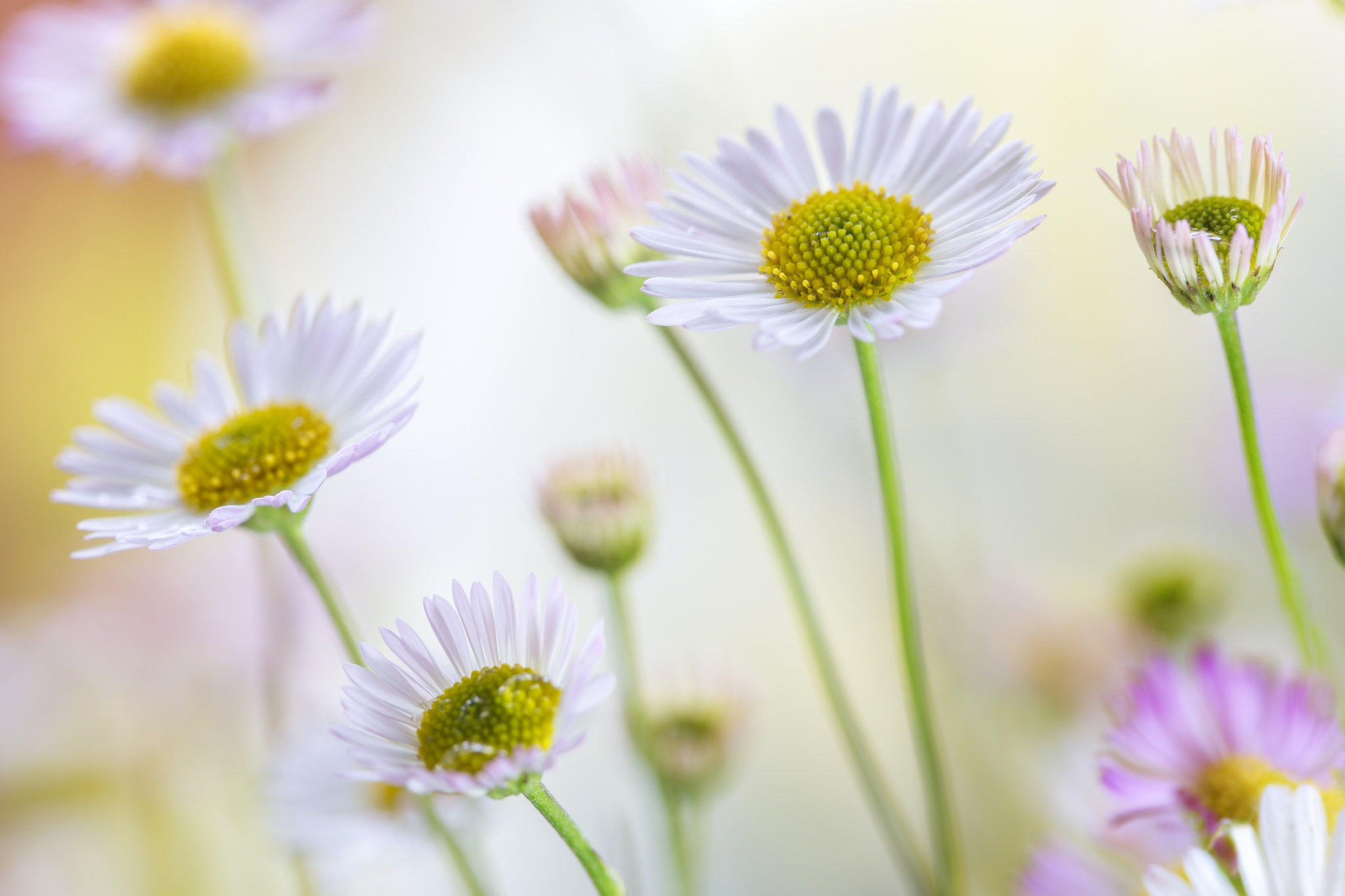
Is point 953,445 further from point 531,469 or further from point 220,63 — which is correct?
point 220,63

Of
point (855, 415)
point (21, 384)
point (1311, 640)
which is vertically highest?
point (21, 384)

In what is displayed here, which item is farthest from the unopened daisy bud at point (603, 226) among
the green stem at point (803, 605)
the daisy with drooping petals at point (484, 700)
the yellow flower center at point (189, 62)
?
the yellow flower center at point (189, 62)

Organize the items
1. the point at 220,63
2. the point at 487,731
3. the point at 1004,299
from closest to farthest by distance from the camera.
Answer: the point at 487,731 < the point at 220,63 < the point at 1004,299

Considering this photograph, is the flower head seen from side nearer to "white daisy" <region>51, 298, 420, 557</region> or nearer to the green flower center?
the green flower center

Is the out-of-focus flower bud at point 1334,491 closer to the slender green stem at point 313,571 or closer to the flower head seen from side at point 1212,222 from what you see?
the flower head seen from side at point 1212,222

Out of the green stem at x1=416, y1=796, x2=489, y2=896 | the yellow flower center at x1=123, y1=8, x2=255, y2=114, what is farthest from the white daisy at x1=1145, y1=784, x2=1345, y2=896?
the yellow flower center at x1=123, y1=8, x2=255, y2=114

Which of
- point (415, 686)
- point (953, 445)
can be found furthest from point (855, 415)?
point (415, 686)

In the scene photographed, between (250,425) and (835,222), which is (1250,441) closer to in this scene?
(835,222)

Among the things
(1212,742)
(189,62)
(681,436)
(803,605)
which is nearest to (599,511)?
(803,605)
